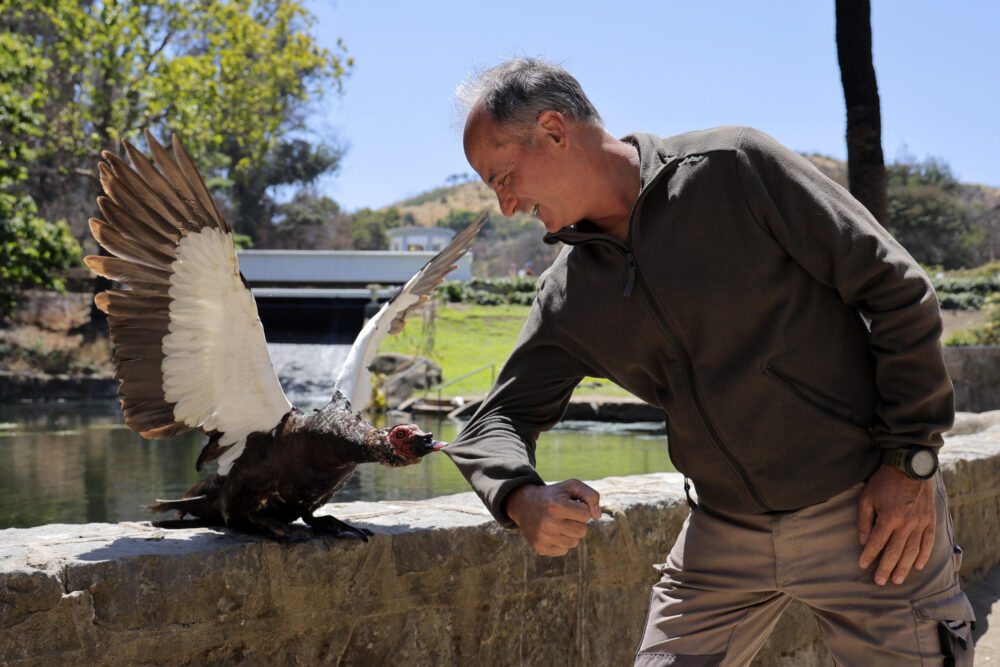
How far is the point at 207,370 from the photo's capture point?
2891mm

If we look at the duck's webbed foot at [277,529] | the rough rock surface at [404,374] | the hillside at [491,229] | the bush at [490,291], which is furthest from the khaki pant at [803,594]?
the hillside at [491,229]

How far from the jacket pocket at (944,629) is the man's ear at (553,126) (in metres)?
1.13

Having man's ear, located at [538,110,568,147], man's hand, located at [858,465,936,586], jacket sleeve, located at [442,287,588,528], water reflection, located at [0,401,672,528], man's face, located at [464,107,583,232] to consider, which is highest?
man's ear, located at [538,110,568,147]

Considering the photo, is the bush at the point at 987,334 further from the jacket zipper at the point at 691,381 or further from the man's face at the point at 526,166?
the man's face at the point at 526,166

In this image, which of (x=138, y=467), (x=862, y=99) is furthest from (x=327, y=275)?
(x=862, y=99)

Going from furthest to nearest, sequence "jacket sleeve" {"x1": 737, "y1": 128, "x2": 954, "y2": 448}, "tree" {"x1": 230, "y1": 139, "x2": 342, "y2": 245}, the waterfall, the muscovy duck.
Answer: "tree" {"x1": 230, "y1": 139, "x2": 342, "y2": 245} < the waterfall < the muscovy duck < "jacket sleeve" {"x1": 737, "y1": 128, "x2": 954, "y2": 448}

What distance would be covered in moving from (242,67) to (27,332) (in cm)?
889

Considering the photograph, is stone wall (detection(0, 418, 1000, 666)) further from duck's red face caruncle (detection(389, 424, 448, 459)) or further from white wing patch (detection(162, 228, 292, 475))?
white wing patch (detection(162, 228, 292, 475))

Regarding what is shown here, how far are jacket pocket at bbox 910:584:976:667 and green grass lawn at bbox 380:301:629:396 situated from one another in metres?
13.2

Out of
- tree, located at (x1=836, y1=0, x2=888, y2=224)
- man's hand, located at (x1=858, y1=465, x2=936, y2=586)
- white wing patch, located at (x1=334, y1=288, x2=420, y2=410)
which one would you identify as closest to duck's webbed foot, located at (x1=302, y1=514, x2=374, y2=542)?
white wing patch, located at (x1=334, y1=288, x2=420, y2=410)

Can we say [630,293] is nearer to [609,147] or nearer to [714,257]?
[714,257]

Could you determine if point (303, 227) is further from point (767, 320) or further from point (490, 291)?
point (767, 320)

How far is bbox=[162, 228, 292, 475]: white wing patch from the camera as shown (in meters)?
2.82

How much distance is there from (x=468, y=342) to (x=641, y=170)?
1993 cm
